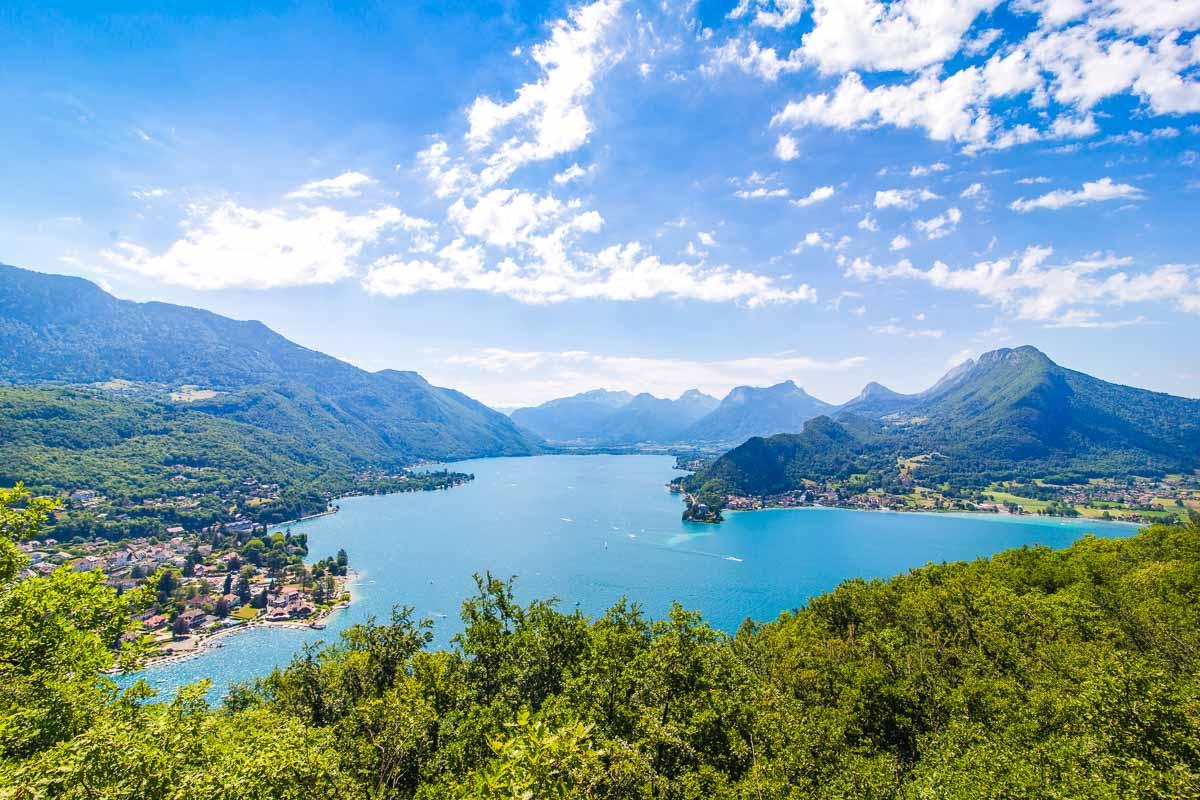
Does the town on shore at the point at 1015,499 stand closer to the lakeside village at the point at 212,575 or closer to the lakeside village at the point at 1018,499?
the lakeside village at the point at 1018,499

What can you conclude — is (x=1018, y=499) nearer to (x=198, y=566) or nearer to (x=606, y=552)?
(x=606, y=552)

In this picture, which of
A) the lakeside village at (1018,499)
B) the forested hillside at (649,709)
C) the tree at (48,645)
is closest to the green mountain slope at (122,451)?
the lakeside village at (1018,499)

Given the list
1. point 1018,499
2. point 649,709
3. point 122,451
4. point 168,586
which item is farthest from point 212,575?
point 1018,499

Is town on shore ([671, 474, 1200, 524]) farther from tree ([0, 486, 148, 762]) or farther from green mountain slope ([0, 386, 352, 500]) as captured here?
green mountain slope ([0, 386, 352, 500])

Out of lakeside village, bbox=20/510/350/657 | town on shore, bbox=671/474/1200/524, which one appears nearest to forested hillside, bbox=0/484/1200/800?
lakeside village, bbox=20/510/350/657

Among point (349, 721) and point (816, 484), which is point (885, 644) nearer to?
point (349, 721)

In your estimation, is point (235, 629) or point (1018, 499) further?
point (1018, 499)
